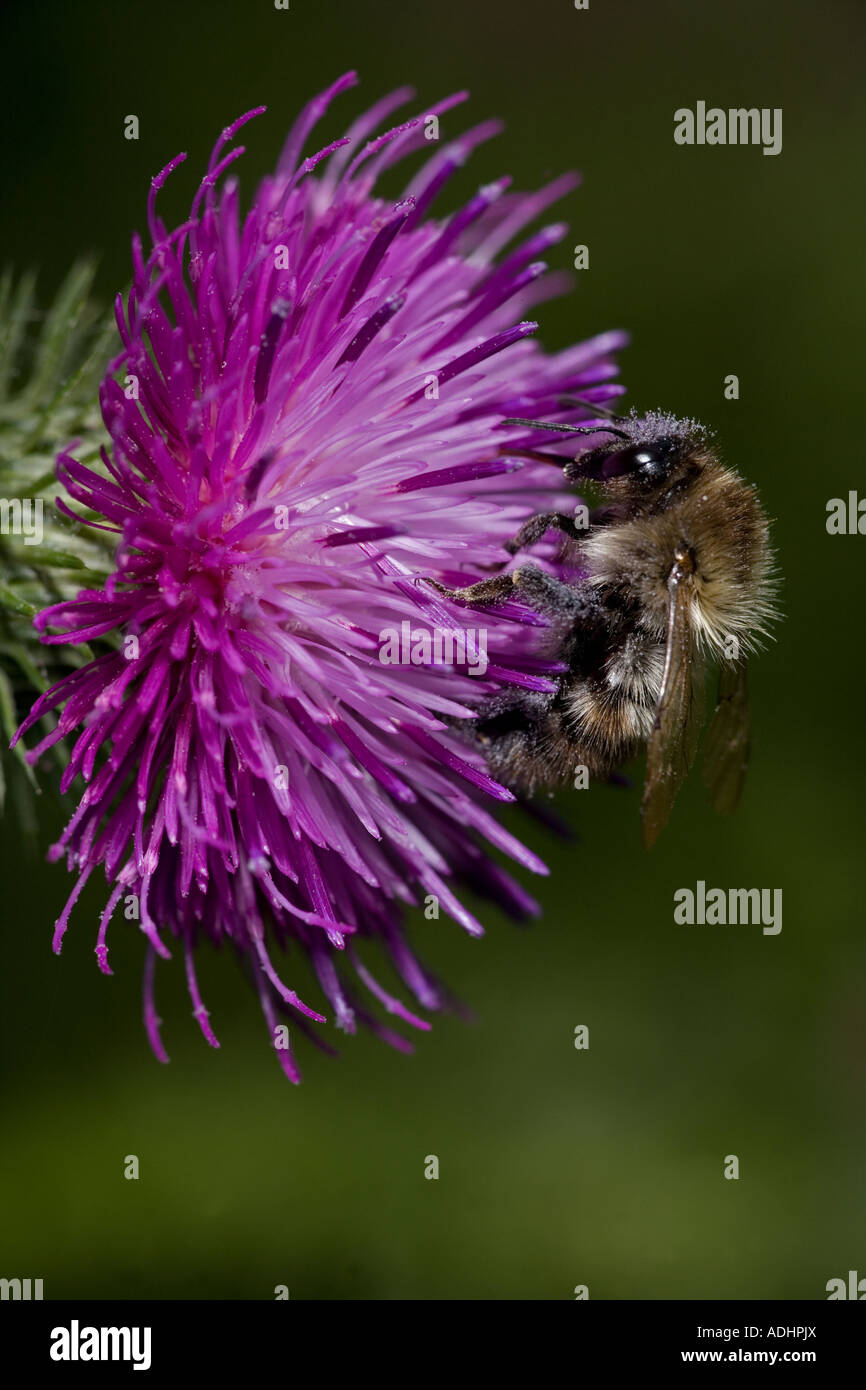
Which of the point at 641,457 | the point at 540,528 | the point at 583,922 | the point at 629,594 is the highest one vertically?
the point at 641,457

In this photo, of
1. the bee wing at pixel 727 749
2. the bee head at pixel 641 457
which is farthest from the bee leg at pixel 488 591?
the bee wing at pixel 727 749

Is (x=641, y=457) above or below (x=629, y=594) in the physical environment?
above

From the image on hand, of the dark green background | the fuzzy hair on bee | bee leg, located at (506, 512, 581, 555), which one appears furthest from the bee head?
the dark green background

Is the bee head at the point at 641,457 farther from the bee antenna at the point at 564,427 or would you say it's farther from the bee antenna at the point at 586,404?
the bee antenna at the point at 586,404

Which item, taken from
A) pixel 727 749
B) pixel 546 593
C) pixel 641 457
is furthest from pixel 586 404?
pixel 727 749

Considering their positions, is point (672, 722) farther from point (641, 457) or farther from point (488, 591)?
point (641, 457)

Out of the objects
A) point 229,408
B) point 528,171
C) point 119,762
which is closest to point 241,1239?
point 119,762
